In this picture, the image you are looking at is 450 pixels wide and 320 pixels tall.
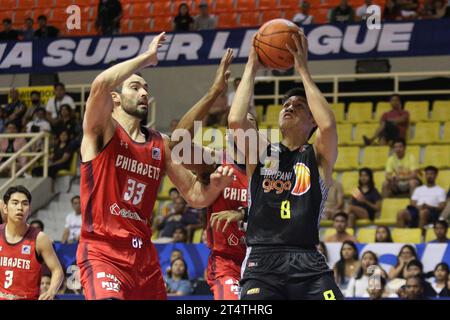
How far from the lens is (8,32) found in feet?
64.2

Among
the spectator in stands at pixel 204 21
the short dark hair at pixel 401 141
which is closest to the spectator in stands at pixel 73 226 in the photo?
the spectator in stands at pixel 204 21

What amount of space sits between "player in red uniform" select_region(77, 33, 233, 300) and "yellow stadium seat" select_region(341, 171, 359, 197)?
8.41 m

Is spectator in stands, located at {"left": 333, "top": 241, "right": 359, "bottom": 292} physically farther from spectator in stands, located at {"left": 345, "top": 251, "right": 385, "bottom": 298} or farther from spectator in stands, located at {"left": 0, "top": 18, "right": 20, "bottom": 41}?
spectator in stands, located at {"left": 0, "top": 18, "right": 20, "bottom": 41}

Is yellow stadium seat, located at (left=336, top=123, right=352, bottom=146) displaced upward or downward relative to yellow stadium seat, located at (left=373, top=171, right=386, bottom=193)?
upward

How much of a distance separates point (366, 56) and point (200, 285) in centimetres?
580

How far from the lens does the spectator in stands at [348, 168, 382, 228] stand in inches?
592

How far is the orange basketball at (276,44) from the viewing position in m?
7.14

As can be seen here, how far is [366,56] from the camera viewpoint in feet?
56.7

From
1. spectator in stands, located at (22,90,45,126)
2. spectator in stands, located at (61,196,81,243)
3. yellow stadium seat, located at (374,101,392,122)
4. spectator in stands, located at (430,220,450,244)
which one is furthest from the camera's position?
spectator in stands, located at (22,90,45,126)

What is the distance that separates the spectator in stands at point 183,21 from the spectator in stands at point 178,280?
6.12 meters

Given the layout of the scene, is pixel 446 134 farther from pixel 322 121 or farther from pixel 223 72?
pixel 322 121

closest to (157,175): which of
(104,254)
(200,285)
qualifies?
(104,254)

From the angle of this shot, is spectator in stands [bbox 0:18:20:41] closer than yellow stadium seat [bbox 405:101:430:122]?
No

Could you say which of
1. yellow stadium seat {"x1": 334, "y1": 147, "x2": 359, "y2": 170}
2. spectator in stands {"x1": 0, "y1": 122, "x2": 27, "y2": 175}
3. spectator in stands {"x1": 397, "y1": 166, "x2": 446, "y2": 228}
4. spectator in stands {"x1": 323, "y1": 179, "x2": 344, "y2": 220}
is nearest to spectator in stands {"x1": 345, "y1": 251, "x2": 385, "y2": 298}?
spectator in stands {"x1": 397, "y1": 166, "x2": 446, "y2": 228}
